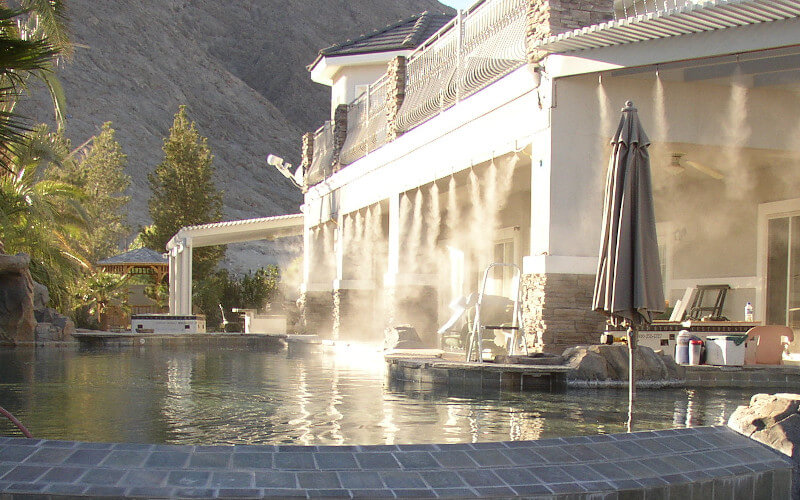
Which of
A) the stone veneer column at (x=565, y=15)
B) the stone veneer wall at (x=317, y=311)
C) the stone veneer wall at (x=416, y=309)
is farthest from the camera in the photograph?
the stone veneer wall at (x=317, y=311)

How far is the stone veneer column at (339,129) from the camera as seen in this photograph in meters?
24.1

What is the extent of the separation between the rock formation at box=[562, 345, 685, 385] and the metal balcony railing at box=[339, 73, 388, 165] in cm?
1081

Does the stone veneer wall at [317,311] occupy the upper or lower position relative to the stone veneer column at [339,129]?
lower

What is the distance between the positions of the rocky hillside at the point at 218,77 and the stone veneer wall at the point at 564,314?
50487mm

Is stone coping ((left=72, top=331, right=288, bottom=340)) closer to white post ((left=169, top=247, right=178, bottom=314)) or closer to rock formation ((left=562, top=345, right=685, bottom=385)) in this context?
white post ((left=169, top=247, right=178, bottom=314))

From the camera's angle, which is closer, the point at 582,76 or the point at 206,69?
the point at 582,76

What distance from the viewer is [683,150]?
1271cm

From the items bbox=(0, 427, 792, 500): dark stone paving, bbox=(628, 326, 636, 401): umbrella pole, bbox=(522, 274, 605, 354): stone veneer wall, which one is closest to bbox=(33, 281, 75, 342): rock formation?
bbox=(522, 274, 605, 354): stone veneer wall

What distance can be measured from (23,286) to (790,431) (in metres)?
16.1

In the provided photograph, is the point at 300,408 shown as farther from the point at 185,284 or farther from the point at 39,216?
the point at 185,284

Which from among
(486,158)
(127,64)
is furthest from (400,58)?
(127,64)

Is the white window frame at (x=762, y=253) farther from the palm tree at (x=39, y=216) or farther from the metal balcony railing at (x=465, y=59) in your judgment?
the palm tree at (x=39, y=216)

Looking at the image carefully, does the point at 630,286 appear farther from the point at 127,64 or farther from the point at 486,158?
the point at 127,64

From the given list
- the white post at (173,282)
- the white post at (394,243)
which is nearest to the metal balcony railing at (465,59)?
the white post at (394,243)
